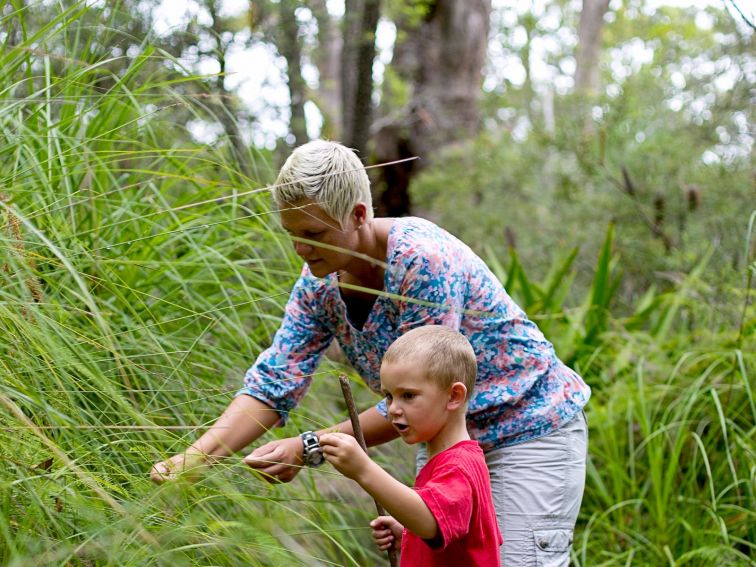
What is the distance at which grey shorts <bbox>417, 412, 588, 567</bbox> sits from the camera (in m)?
2.53

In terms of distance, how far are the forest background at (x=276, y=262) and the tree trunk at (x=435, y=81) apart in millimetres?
25

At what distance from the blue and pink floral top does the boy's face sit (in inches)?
9.7

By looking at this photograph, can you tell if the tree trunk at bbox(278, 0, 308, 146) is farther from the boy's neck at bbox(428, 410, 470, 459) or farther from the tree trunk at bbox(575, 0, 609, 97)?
the tree trunk at bbox(575, 0, 609, 97)

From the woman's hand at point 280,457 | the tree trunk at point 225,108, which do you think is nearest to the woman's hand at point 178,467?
the woman's hand at point 280,457

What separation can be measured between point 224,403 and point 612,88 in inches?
298

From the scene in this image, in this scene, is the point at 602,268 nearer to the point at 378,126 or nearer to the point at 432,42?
the point at 378,126

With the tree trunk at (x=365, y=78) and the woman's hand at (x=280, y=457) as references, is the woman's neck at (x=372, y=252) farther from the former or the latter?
the tree trunk at (x=365, y=78)

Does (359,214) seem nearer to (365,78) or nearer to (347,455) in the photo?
(347,455)

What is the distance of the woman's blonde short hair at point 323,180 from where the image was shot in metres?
2.28

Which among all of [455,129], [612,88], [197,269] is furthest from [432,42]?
Answer: [197,269]

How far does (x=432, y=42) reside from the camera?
10500mm

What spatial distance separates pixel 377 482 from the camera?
192 cm

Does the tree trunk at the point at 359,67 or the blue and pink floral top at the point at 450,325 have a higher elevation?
the tree trunk at the point at 359,67

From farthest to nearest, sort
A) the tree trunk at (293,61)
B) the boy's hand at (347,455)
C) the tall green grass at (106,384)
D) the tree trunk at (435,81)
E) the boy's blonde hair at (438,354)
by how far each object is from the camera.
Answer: the tree trunk at (435,81) → the tree trunk at (293,61) → the boy's blonde hair at (438,354) → the boy's hand at (347,455) → the tall green grass at (106,384)
